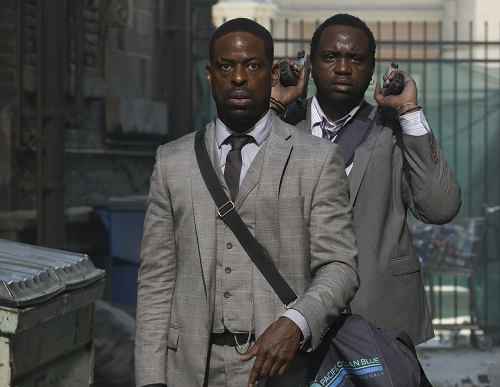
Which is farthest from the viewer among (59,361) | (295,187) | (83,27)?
(83,27)

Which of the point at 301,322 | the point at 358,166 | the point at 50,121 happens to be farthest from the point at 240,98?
the point at 50,121

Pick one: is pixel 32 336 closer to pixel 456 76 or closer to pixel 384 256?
pixel 384 256

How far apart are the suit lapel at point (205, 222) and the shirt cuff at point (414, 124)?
97 cm

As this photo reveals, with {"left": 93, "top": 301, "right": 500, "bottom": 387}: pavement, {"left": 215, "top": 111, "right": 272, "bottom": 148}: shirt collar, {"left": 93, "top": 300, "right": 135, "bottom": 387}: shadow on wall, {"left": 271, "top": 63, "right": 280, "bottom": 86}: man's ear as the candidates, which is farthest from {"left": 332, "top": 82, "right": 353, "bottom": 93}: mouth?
{"left": 93, "top": 300, "right": 135, "bottom": 387}: shadow on wall

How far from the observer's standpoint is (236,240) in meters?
A: 3.54

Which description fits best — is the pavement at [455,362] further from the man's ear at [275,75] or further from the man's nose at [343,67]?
the man's ear at [275,75]

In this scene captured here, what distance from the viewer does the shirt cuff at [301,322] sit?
3.35 metres

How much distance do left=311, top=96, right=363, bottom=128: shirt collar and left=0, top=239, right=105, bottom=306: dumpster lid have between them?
43.9 inches

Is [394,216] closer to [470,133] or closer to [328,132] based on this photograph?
[328,132]

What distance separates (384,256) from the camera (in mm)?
4324

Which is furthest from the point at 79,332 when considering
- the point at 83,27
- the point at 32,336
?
the point at 83,27

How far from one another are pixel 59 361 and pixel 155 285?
1579 millimetres

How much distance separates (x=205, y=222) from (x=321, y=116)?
1076 millimetres

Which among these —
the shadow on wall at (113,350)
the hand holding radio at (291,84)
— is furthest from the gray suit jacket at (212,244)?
the shadow on wall at (113,350)
